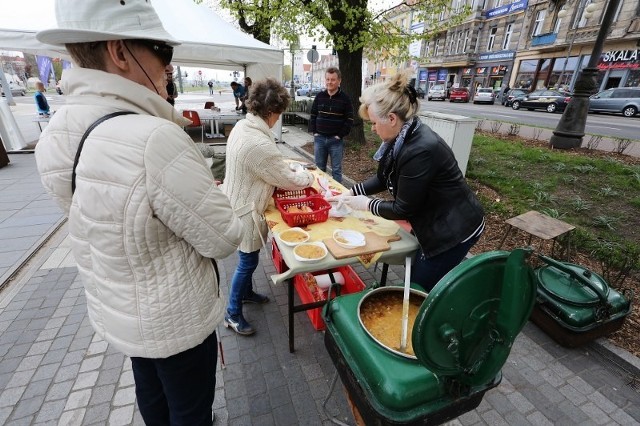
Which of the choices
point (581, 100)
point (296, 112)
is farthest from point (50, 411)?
point (296, 112)

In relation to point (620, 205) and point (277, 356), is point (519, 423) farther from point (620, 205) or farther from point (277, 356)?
point (620, 205)

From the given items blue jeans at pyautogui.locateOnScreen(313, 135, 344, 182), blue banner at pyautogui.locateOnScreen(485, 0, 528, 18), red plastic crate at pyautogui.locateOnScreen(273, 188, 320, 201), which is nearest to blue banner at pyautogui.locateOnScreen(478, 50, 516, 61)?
blue banner at pyautogui.locateOnScreen(485, 0, 528, 18)

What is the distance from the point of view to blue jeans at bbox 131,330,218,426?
1.32 metres

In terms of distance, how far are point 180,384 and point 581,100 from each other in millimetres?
9122

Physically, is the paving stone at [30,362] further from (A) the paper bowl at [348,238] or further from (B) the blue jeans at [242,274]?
(A) the paper bowl at [348,238]

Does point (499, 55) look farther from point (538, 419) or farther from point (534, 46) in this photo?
point (538, 419)

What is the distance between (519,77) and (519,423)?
33777mm

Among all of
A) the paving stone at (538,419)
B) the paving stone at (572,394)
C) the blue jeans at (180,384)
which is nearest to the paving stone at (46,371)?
the blue jeans at (180,384)

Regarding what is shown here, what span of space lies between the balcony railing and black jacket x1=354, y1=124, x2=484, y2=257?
1262 inches

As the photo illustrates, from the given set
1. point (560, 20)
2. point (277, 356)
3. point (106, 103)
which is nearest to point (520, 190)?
point (277, 356)

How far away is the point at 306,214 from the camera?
237cm

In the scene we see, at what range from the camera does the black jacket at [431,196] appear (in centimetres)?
190

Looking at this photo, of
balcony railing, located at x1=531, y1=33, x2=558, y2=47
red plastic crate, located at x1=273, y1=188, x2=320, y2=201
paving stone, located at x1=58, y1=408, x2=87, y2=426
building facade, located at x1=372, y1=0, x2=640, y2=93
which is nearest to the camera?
paving stone, located at x1=58, y1=408, x2=87, y2=426

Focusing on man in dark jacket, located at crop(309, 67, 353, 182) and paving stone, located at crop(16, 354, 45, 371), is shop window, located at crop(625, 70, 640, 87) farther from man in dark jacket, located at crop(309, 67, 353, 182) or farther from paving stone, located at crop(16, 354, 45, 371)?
paving stone, located at crop(16, 354, 45, 371)
